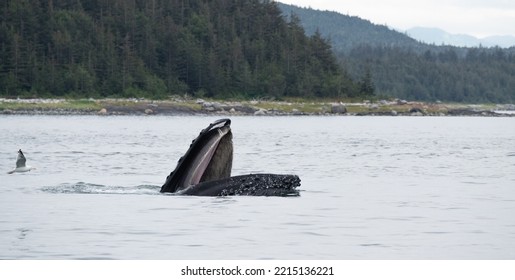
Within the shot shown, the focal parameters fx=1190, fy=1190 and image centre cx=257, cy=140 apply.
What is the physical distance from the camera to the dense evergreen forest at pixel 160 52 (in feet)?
480

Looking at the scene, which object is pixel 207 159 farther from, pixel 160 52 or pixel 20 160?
pixel 160 52

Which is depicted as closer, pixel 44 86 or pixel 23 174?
pixel 23 174

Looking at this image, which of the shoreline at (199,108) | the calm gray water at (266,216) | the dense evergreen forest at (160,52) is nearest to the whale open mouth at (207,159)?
the calm gray water at (266,216)

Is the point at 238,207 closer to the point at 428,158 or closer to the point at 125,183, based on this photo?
the point at 125,183

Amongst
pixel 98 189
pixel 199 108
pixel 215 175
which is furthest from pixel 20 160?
pixel 199 108

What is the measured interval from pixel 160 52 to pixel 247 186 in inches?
5733

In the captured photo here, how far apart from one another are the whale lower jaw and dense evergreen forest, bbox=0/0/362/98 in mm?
117879

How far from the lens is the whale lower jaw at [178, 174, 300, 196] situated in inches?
878

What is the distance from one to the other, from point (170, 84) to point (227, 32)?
2358cm

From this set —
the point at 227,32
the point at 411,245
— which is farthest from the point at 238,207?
the point at 227,32

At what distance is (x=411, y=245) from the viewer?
1959 cm

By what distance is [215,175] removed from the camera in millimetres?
22344

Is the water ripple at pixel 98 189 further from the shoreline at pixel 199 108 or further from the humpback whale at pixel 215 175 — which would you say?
the shoreline at pixel 199 108

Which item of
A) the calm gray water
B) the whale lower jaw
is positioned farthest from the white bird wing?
the whale lower jaw
